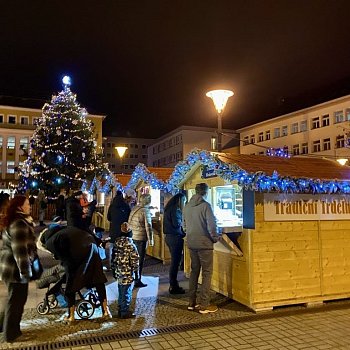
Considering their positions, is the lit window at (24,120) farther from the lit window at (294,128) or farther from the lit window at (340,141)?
the lit window at (340,141)

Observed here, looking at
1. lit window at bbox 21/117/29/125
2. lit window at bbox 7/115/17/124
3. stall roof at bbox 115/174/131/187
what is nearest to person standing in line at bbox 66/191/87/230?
stall roof at bbox 115/174/131/187

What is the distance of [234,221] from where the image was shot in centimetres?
802

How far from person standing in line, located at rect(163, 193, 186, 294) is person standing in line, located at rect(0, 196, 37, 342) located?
3100 millimetres

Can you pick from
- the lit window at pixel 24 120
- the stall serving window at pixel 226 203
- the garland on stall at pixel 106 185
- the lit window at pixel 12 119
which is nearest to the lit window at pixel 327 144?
the garland on stall at pixel 106 185

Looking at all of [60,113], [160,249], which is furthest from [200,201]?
[60,113]

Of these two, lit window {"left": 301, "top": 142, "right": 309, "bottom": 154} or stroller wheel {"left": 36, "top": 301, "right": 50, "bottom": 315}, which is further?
lit window {"left": 301, "top": 142, "right": 309, "bottom": 154}

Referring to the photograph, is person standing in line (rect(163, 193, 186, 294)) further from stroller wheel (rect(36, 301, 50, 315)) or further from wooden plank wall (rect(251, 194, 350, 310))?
stroller wheel (rect(36, 301, 50, 315))

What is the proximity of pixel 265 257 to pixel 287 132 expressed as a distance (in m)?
42.5

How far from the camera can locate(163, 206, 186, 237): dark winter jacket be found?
25.4 feet

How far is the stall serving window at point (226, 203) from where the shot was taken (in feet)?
26.5

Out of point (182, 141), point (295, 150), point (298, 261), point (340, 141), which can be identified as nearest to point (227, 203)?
point (298, 261)

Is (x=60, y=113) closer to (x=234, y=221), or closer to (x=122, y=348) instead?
(x=234, y=221)

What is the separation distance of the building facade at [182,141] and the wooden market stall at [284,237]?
4837cm

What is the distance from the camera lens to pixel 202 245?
6453 mm
